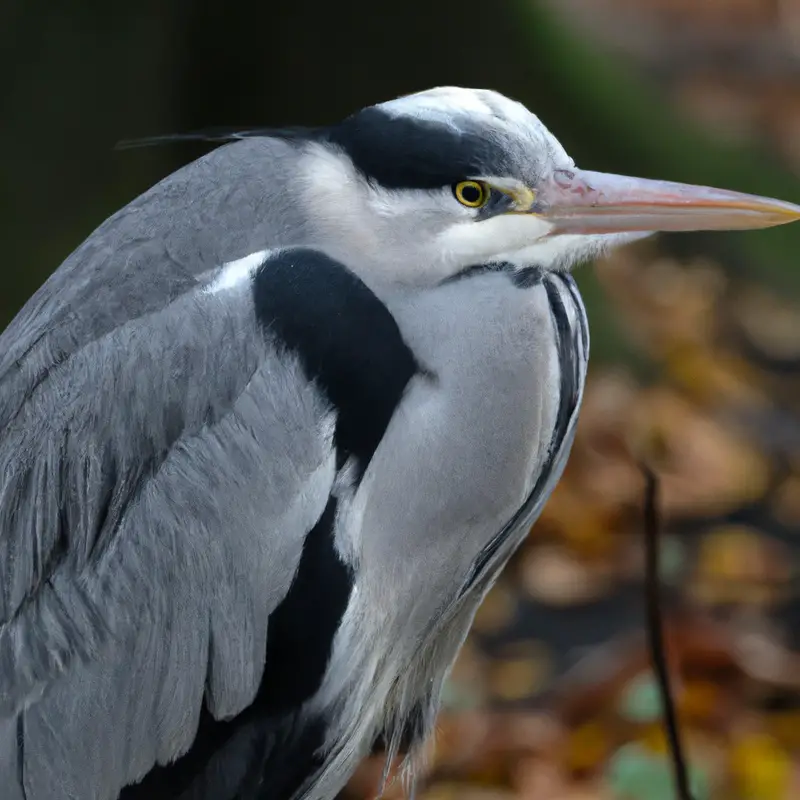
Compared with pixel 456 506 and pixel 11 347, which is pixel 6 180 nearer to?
pixel 11 347

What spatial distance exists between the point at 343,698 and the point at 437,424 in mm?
422

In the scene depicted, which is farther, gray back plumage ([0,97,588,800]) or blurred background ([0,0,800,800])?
blurred background ([0,0,800,800])

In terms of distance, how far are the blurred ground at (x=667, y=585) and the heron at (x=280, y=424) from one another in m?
1.09

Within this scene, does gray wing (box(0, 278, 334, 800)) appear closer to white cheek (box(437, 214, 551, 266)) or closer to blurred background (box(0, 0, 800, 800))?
white cheek (box(437, 214, 551, 266))

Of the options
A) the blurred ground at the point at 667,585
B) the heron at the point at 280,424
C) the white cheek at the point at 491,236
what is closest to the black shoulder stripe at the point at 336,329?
the heron at the point at 280,424

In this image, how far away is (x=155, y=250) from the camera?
5.90 ft

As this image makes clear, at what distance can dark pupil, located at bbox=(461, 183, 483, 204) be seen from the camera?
169 cm

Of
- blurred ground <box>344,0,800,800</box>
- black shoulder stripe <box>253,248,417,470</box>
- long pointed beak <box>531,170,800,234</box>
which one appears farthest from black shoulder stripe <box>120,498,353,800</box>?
blurred ground <box>344,0,800,800</box>

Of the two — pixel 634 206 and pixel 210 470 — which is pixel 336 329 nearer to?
pixel 210 470

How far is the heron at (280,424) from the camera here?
171 cm

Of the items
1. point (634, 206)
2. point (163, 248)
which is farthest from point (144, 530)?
point (634, 206)

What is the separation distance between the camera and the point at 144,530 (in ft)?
5.94

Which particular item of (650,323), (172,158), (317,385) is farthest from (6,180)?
(650,323)

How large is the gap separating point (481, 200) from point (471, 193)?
16 millimetres
